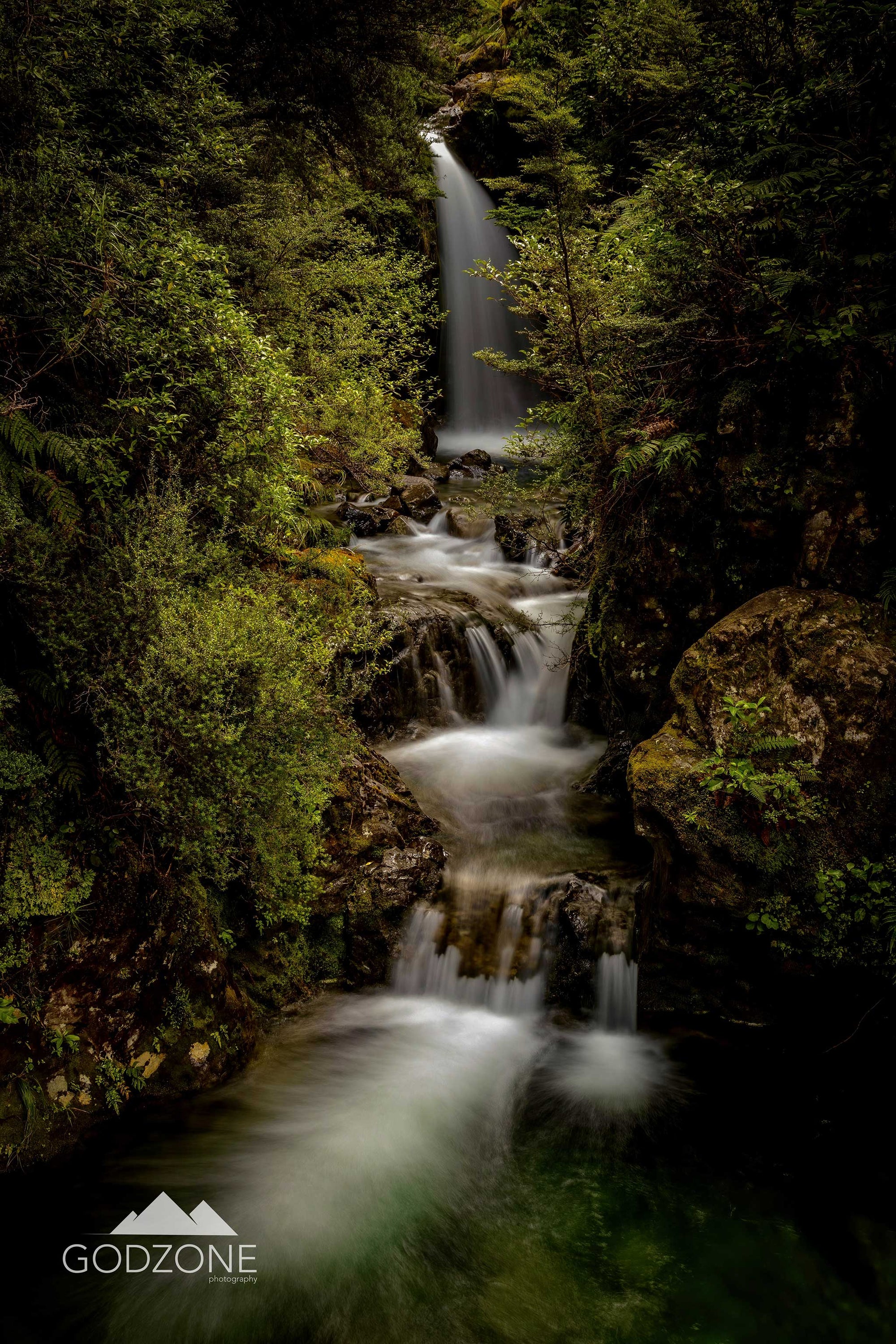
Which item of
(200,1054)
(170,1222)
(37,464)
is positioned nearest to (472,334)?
(37,464)

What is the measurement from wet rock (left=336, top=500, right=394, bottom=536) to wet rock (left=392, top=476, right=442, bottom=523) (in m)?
0.59

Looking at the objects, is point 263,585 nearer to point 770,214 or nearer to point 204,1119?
point 204,1119

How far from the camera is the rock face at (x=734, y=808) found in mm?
4973

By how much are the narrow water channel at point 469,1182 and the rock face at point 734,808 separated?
63 cm

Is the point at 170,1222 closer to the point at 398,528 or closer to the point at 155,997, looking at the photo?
the point at 155,997

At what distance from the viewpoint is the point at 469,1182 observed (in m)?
4.57

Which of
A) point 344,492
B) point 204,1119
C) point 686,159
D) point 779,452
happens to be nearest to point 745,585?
point 779,452

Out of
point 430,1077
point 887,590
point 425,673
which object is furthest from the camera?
point 425,673

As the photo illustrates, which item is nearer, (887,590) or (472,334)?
(887,590)

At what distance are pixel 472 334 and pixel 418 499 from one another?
8448 millimetres

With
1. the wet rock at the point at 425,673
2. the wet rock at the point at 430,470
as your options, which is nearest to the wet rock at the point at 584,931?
the wet rock at the point at 425,673

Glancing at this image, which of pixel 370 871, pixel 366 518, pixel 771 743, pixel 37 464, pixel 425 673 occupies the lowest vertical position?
pixel 370 871

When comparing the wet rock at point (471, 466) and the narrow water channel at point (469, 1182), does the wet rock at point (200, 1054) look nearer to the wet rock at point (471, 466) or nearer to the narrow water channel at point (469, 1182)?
the narrow water channel at point (469, 1182)

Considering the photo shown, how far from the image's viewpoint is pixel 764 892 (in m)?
5.14
